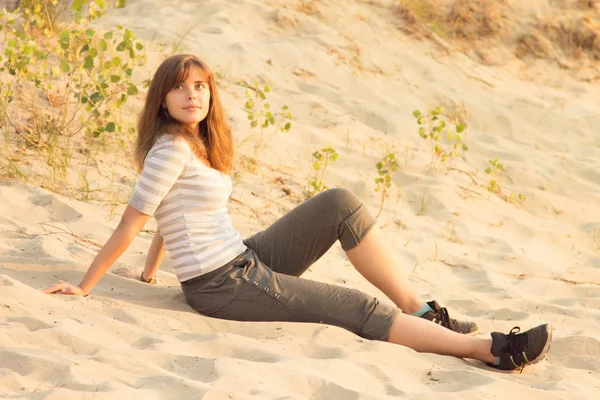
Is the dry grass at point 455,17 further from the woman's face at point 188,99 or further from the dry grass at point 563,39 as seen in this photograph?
the woman's face at point 188,99

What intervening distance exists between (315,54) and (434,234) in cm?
272

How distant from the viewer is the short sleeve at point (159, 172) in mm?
3584

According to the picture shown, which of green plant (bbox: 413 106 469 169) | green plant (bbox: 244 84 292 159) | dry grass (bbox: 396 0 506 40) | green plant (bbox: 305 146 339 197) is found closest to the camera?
green plant (bbox: 305 146 339 197)

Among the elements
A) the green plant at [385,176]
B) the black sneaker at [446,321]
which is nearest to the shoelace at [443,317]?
the black sneaker at [446,321]

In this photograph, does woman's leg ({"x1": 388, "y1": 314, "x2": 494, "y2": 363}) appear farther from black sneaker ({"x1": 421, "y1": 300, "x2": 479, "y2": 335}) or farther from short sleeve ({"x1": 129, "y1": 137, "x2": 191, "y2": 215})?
short sleeve ({"x1": 129, "y1": 137, "x2": 191, "y2": 215})

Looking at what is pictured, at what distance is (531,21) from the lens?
9.45 meters

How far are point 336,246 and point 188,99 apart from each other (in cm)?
193

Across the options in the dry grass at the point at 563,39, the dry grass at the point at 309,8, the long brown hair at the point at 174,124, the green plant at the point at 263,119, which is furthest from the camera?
the dry grass at the point at 563,39

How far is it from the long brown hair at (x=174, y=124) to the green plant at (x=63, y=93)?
57.8 inches

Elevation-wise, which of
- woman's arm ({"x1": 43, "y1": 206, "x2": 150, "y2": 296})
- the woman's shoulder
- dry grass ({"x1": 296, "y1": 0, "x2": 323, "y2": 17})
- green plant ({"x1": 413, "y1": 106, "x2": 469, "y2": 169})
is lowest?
green plant ({"x1": 413, "y1": 106, "x2": 469, "y2": 169})

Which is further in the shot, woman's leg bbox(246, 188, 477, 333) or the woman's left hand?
the woman's left hand

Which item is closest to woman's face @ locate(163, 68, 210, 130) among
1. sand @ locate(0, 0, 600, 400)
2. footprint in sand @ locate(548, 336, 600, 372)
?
sand @ locate(0, 0, 600, 400)

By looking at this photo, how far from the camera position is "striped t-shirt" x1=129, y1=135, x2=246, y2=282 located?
3680mm

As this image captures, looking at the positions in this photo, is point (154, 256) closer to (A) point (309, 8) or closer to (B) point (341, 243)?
(B) point (341, 243)
